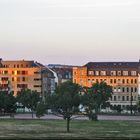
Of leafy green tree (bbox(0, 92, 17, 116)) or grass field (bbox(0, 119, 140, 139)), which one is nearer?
grass field (bbox(0, 119, 140, 139))

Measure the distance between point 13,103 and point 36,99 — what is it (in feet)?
19.9

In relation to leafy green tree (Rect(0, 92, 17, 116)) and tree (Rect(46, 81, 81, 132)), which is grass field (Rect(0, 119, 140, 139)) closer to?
tree (Rect(46, 81, 81, 132))

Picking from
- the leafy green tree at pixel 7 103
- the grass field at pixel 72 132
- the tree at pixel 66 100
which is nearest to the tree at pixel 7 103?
the leafy green tree at pixel 7 103

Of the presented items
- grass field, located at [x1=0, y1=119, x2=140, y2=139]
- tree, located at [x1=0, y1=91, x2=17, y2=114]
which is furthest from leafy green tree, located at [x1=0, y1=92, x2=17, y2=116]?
grass field, located at [x1=0, y1=119, x2=140, y2=139]

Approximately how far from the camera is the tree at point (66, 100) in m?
92.3

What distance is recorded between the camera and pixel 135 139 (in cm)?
6794

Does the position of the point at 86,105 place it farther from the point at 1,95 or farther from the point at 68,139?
the point at 1,95

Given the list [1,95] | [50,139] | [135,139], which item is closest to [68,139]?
[50,139]

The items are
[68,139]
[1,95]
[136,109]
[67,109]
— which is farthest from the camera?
[136,109]

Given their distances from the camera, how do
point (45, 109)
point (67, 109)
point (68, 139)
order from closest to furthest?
1. point (68, 139)
2. point (45, 109)
3. point (67, 109)

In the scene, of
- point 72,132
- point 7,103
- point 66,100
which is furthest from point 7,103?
point 72,132

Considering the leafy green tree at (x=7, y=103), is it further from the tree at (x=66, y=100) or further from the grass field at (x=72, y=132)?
the grass field at (x=72, y=132)

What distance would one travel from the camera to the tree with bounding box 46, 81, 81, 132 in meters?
92.3

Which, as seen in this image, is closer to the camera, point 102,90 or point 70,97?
point 70,97
